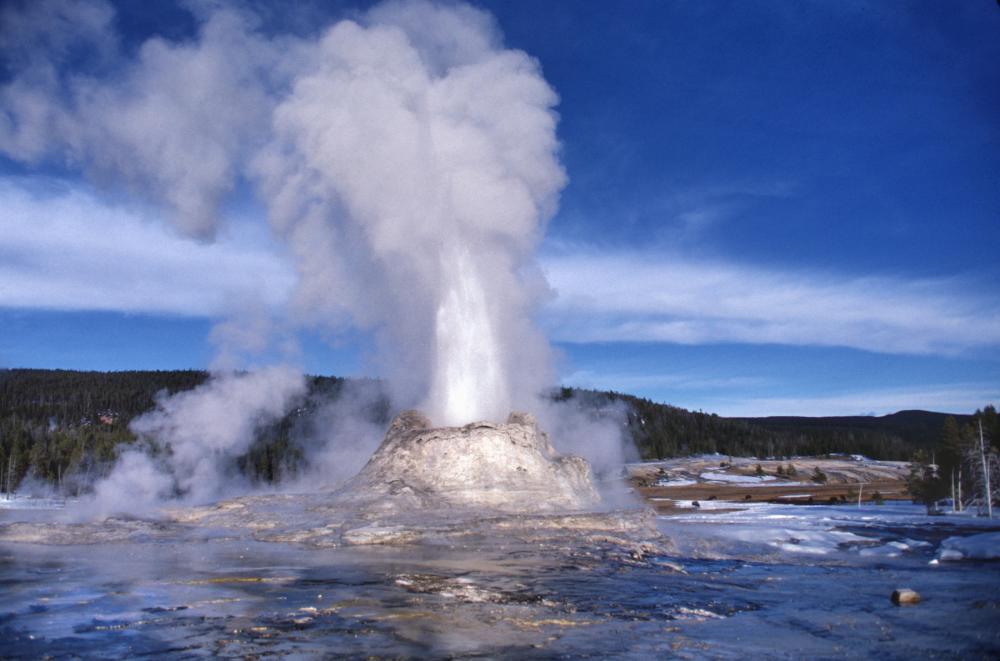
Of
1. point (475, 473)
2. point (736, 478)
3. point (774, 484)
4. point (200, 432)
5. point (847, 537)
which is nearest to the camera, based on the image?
point (847, 537)

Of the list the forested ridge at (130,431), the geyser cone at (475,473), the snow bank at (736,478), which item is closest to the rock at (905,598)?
the geyser cone at (475,473)

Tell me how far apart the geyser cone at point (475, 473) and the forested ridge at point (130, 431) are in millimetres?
33481

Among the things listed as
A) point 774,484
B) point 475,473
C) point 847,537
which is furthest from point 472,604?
point 774,484

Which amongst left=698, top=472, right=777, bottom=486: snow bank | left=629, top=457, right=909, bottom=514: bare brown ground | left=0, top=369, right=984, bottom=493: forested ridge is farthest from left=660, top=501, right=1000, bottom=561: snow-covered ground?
left=698, top=472, right=777, bottom=486: snow bank

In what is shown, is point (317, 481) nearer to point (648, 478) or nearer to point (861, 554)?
point (861, 554)

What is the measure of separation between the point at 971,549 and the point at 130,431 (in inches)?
3106

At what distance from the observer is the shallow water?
929cm

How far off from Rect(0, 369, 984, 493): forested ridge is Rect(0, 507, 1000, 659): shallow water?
141 ft

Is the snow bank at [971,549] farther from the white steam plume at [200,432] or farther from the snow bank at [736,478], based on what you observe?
the snow bank at [736,478]

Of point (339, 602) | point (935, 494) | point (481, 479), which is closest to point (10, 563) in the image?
point (339, 602)

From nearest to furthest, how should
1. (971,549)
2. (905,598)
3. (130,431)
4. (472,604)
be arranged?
(472,604)
(905,598)
(971,549)
(130,431)

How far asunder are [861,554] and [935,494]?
27708 millimetres

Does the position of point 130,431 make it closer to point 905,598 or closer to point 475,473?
point 475,473

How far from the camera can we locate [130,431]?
78500 millimetres
